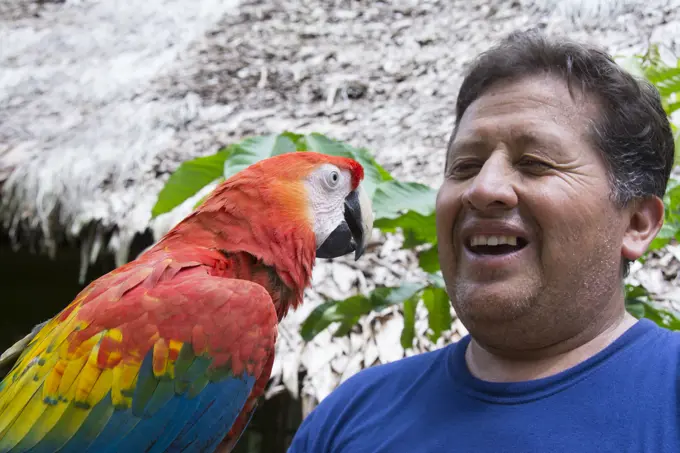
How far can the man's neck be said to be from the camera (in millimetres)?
938

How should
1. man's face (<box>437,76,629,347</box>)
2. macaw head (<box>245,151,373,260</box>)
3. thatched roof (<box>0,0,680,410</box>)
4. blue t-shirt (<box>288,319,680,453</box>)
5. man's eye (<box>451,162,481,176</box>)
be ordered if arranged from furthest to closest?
thatched roof (<box>0,0,680,410</box>), macaw head (<box>245,151,373,260</box>), man's eye (<box>451,162,481,176</box>), man's face (<box>437,76,629,347</box>), blue t-shirt (<box>288,319,680,453</box>)

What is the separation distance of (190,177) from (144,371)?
2.05 ft

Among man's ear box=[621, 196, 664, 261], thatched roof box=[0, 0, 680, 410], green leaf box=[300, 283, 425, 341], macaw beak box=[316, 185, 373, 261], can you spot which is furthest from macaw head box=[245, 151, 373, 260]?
thatched roof box=[0, 0, 680, 410]

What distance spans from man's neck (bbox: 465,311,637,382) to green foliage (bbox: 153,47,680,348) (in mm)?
393

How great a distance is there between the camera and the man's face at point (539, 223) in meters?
0.92

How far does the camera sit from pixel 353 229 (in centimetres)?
129

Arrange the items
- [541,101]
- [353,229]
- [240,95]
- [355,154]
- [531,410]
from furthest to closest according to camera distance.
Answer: [240,95] → [355,154] → [353,229] → [541,101] → [531,410]

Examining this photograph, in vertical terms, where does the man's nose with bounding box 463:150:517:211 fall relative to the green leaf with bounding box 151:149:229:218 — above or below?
above

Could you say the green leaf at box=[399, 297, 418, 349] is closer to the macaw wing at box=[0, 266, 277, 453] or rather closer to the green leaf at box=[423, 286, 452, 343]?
the green leaf at box=[423, 286, 452, 343]

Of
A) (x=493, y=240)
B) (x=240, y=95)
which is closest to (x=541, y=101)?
(x=493, y=240)

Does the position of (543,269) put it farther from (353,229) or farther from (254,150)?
(254,150)

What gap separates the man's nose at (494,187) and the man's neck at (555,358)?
231mm

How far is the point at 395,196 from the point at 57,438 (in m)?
0.77

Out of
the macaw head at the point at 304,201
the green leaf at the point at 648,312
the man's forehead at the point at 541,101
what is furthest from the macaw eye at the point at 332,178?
the green leaf at the point at 648,312
